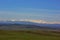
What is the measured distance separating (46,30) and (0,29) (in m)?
6.87

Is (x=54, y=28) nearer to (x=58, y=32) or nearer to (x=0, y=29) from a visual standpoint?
(x=58, y=32)

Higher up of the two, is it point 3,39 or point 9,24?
point 9,24

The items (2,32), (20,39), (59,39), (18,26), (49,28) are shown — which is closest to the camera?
(20,39)

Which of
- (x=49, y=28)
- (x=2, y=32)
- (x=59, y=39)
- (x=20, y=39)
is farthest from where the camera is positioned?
(x=49, y=28)

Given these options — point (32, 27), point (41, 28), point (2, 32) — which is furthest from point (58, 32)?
point (2, 32)

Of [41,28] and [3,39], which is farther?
[41,28]

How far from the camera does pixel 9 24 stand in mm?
18875

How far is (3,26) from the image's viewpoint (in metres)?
18.7

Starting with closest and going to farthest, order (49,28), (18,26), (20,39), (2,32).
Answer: (20,39) < (2,32) < (49,28) < (18,26)

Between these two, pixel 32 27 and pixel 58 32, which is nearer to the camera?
pixel 58 32

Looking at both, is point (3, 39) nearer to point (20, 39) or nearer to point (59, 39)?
point (20, 39)

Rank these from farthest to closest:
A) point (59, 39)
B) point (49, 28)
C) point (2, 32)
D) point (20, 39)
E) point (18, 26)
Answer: point (18, 26)
point (49, 28)
point (2, 32)
point (59, 39)
point (20, 39)

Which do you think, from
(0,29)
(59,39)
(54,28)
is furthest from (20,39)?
(54,28)

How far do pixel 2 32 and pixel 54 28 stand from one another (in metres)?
7.48
